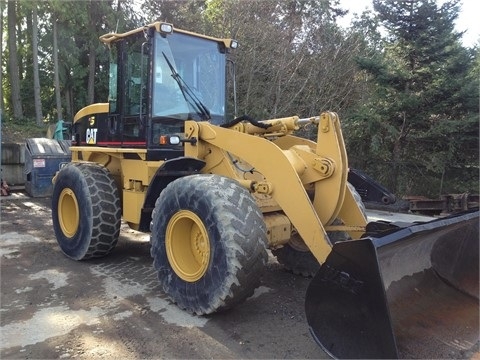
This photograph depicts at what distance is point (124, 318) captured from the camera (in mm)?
3594

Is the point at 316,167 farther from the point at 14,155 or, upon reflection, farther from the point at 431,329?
the point at 14,155

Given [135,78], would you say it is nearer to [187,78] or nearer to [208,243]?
[187,78]

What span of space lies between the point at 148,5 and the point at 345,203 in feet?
53.3

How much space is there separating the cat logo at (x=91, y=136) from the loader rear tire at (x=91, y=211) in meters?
0.51

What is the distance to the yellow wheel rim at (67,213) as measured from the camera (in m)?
5.50

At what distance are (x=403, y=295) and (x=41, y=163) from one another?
9.02m

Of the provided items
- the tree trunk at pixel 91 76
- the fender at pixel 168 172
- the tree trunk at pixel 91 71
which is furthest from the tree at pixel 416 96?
the tree trunk at pixel 91 76

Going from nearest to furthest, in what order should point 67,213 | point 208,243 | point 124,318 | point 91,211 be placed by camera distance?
1. point 208,243
2. point 124,318
3. point 91,211
4. point 67,213

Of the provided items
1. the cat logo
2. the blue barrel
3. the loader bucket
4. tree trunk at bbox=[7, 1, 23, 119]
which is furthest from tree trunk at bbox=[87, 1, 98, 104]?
the loader bucket

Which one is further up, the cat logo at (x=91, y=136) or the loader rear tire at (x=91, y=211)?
the cat logo at (x=91, y=136)

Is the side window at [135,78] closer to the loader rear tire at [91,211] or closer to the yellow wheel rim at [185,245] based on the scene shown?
the loader rear tire at [91,211]

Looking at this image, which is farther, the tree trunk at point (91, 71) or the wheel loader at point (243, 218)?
the tree trunk at point (91, 71)

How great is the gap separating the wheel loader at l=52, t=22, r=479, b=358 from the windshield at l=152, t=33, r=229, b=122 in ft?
0.05

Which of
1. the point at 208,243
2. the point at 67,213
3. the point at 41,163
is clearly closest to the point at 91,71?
the point at 41,163
